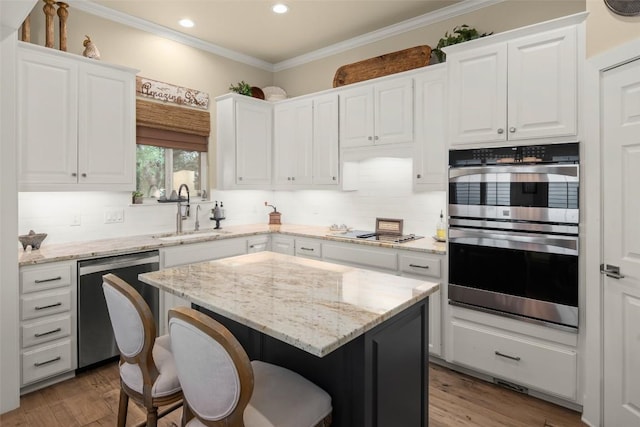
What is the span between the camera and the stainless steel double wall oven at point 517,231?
2355 millimetres

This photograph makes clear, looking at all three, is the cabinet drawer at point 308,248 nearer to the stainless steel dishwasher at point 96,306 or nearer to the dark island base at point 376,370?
the stainless steel dishwasher at point 96,306

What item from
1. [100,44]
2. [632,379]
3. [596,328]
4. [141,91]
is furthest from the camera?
[141,91]

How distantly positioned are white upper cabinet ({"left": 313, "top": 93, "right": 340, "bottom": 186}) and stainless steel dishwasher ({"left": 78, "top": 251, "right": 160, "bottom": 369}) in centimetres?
203

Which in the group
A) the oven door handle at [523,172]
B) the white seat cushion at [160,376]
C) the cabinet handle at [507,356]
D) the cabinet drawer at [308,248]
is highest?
the oven door handle at [523,172]

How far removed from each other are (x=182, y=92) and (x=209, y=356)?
11.8ft

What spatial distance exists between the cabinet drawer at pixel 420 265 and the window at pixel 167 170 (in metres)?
2.52

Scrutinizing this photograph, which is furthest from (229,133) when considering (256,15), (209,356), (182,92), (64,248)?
(209,356)

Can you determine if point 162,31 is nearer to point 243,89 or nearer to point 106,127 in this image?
point 243,89

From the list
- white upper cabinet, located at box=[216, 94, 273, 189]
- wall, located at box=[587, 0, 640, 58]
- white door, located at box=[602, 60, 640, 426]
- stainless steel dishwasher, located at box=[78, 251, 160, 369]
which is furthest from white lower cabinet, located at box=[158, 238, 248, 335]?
wall, located at box=[587, 0, 640, 58]

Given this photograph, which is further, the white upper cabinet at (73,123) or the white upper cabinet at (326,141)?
the white upper cabinet at (326,141)

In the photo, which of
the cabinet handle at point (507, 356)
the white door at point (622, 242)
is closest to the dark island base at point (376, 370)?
the cabinet handle at point (507, 356)

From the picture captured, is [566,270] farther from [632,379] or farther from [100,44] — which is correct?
[100,44]

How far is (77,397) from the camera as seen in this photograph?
2576mm

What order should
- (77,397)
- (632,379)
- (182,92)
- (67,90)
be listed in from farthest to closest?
Answer: (182,92) → (67,90) → (77,397) → (632,379)
